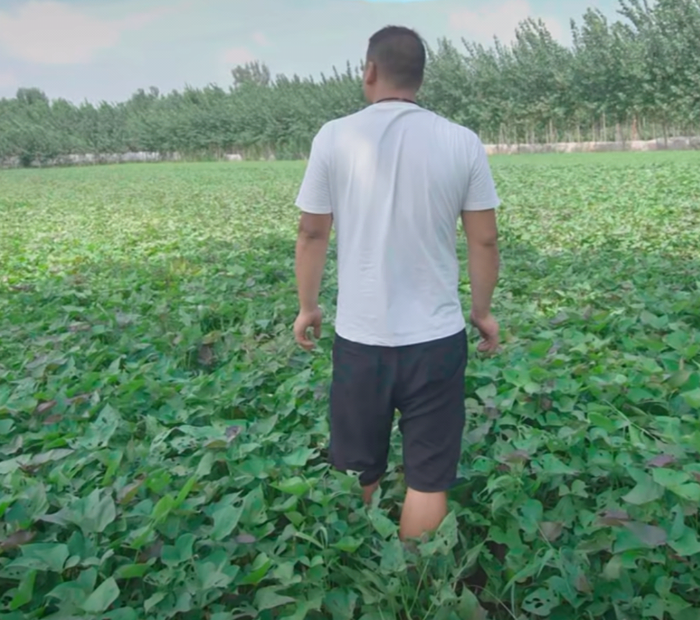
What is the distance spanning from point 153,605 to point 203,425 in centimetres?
112

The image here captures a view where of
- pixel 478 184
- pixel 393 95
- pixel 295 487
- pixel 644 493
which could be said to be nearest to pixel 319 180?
pixel 393 95

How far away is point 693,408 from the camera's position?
8.94 feet

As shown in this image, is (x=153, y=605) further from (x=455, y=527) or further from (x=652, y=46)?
(x=652, y=46)

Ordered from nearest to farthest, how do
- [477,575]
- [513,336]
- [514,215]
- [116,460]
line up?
[477,575] < [116,460] < [513,336] < [514,215]

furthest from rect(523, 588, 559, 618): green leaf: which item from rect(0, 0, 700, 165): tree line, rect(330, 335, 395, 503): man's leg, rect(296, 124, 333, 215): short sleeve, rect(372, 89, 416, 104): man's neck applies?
rect(0, 0, 700, 165): tree line

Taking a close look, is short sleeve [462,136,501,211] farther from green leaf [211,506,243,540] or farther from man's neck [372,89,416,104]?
green leaf [211,506,243,540]

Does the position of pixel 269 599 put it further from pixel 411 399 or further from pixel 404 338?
pixel 404 338

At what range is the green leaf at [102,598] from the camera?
5.85 feet

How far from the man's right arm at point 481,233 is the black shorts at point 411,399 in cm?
15

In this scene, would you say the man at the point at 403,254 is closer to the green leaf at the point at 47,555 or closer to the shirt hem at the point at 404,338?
the shirt hem at the point at 404,338

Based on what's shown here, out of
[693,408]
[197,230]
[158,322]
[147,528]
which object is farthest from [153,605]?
[197,230]

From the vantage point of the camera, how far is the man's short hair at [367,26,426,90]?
200 cm

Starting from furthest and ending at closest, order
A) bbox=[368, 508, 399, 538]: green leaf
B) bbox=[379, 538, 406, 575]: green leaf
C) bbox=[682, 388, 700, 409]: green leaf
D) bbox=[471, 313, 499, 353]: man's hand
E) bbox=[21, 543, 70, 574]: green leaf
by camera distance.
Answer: bbox=[682, 388, 700, 409]: green leaf, bbox=[471, 313, 499, 353]: man's hand, bbox=[368, 508, 399, 538]: green leaf, bbox=[379, 538, 406, 575]: green leaf, bbox=[21, 543, 70, 574]: green leaf

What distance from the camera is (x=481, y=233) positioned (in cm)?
211
